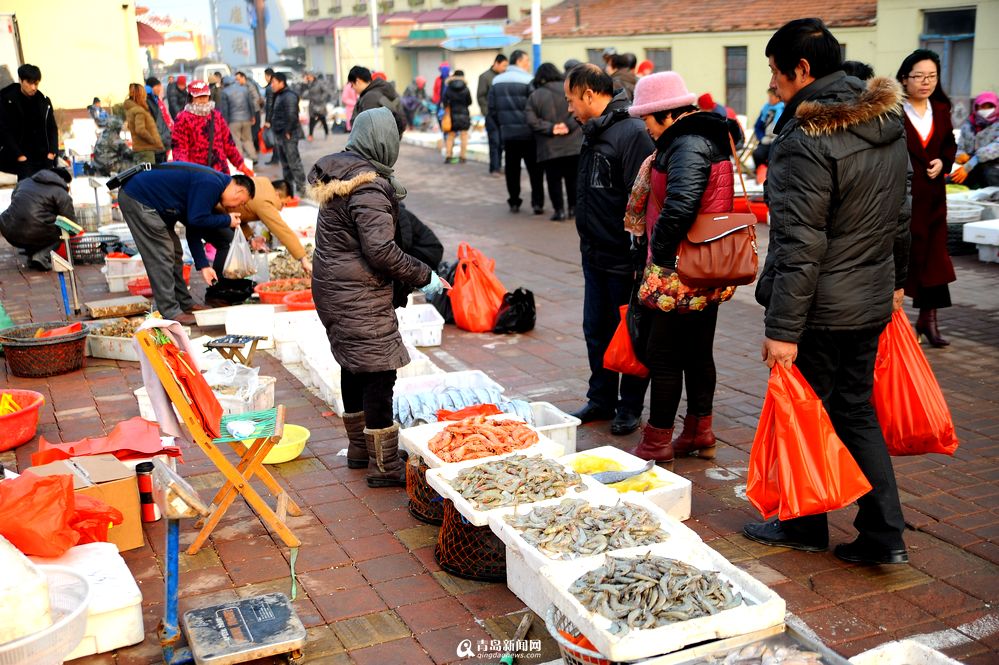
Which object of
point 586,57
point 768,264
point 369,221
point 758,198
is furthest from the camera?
point 586,57

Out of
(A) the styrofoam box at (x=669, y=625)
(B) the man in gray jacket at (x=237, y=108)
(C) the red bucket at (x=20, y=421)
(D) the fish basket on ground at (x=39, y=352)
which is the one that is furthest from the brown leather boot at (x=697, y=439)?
(B) the man in gray jacket at (x=237, y=108)

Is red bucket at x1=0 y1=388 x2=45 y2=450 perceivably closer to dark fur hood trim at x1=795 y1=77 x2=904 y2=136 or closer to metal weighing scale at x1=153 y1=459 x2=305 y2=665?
metal weighing scale at x1=153 y1=459 x2=305 y2=665

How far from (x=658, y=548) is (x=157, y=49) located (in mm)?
64154

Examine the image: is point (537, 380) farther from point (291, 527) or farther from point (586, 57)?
point (586, 57)

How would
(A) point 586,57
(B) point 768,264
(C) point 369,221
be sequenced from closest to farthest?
(B) point 768,264
(C) point 369,221
(A) point 586,57

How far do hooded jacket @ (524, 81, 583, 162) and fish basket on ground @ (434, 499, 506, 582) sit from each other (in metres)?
8.89

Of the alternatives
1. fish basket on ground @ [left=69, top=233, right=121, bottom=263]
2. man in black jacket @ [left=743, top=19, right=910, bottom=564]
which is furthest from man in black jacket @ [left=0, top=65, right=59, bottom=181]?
man in black jacket @ [left=743, top=19, right=910, bottom=564]

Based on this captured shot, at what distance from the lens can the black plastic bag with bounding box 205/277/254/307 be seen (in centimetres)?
867

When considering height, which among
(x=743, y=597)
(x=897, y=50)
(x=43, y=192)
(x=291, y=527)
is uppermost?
(x=897, y=50)

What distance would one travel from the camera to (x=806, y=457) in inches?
154

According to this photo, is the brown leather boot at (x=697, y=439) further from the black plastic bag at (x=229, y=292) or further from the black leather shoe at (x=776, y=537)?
the black plastic bag at (x=229, y=292)

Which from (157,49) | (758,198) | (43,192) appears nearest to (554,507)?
(43,192)

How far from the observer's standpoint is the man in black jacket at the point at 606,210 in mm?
5547

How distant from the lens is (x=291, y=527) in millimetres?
4750
